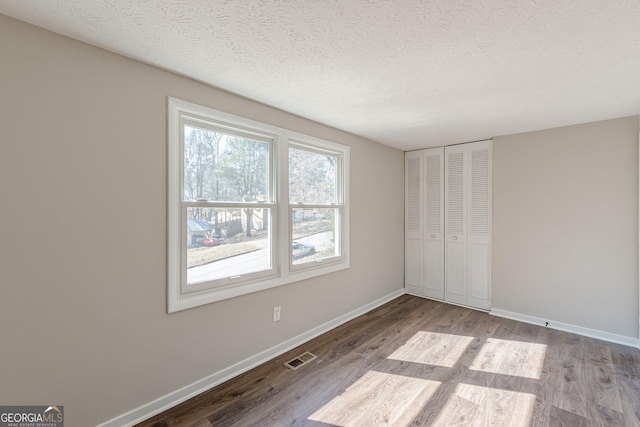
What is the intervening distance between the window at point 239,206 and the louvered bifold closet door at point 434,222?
72.9 inches

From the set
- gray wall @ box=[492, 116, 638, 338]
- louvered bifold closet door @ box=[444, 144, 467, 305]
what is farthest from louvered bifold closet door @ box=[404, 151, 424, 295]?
gray wall @ box=[492, 116, 638, 338]

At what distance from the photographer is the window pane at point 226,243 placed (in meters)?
2.19

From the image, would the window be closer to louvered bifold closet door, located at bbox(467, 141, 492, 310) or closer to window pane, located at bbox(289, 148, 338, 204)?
window pane, located at bbox(289, 148, 338, 204)

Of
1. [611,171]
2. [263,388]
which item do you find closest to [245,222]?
[263,388]

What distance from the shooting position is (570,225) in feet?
10.5

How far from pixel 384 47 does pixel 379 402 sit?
93.9 inches

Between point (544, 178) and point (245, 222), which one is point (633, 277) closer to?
point (544, 178)

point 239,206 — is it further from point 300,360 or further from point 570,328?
point 570,328

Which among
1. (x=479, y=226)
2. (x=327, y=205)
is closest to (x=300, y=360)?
(x=327, y=205)

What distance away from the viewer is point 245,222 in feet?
8.25

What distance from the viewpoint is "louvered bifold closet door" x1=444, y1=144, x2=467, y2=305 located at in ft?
13.3

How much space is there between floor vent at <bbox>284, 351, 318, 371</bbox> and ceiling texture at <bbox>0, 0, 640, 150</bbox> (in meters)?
2.36

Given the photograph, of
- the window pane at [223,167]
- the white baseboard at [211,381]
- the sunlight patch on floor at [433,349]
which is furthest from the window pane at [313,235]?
the sunlight patch on floor at [433,349]

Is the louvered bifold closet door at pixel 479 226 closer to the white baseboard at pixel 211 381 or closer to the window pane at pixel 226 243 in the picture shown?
the white baseboard at pixel 211 381
